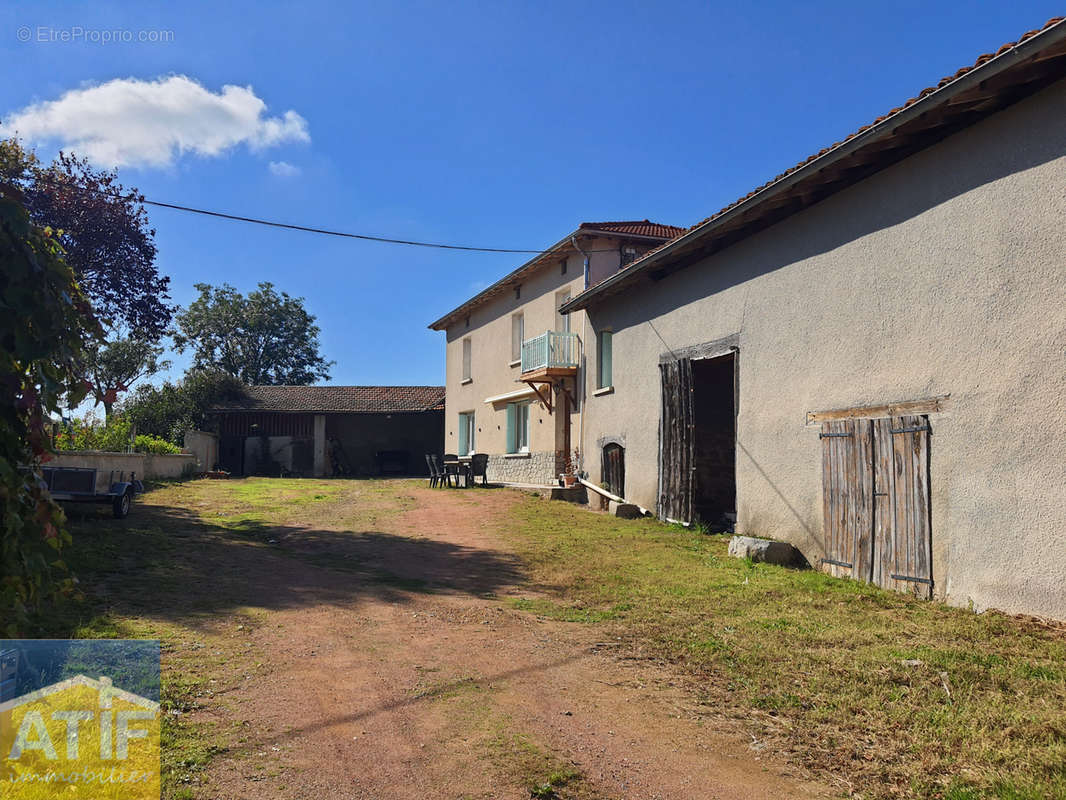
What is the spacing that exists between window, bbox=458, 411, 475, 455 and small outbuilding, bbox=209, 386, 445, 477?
17.1 feet

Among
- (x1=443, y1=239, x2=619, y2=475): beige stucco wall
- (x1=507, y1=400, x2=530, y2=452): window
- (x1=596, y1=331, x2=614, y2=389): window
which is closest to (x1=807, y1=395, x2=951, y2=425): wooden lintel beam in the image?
(x1=596, y1=331, x2=614, y2=389): window

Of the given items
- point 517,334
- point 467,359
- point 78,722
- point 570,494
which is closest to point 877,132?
point 78,722

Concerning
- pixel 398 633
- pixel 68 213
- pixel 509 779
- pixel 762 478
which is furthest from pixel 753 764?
pixel 68 213

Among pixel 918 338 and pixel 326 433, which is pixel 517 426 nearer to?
pixel 326 433

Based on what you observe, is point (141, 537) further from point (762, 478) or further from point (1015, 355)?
point (1015, 355)

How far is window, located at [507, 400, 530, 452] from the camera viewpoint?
22.0m

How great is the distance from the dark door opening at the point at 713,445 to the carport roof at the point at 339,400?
811 inches

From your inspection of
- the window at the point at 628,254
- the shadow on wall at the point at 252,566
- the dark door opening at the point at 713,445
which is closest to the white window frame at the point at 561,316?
the window at the point at 628,254

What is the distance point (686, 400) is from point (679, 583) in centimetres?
510

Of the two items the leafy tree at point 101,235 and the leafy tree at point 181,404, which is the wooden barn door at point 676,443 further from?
the leafy tree at point 181,404

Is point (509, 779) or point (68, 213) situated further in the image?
point (68, 213)

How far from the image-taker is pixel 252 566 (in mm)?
8789

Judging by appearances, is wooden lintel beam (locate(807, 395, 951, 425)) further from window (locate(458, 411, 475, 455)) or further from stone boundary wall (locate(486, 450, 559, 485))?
window (locate(458, 411, 475, 455))

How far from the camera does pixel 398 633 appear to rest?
6062mm
